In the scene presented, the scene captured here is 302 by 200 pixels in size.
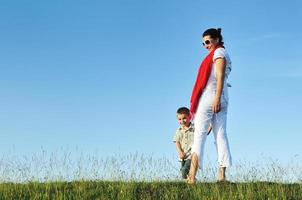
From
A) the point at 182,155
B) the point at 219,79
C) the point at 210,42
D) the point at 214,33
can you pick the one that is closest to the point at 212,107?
the point at 219,79

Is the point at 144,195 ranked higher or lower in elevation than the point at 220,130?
lower

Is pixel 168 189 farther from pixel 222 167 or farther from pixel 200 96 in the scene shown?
pixel 200 96

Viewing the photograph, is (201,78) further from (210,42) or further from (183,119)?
(183,119)

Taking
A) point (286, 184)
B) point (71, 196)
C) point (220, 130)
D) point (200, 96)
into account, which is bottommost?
point (71, 196)

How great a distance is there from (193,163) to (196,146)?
32 centimetres

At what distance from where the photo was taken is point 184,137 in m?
10.9

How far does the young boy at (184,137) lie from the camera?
425 inches

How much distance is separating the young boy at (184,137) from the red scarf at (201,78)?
1326 millimetres

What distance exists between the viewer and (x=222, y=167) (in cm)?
942

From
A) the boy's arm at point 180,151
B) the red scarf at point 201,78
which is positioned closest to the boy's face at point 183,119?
the boy's arm at point 180,151

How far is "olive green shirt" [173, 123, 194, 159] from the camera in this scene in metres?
10.9

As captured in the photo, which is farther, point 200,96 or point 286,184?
point 286,184

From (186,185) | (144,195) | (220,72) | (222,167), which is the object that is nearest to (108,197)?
(144,195)

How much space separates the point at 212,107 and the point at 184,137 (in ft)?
6.34
